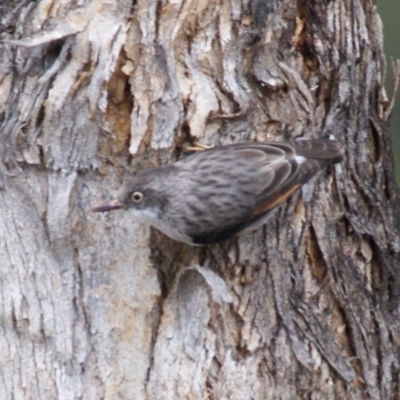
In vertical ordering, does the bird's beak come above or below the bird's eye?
below

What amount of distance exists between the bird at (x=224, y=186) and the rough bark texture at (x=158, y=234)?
0.10 meters

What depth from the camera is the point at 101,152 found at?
3855 millimetres

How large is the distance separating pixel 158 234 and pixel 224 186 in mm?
342

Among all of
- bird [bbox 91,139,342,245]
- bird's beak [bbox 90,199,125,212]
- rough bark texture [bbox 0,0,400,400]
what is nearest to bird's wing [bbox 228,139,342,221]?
bird [bbox 91,139,342,245]

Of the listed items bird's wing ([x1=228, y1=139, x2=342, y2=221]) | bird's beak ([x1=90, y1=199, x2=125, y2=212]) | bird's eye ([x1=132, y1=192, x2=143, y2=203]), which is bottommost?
bird's beak ([x1=90, y1=199, x2=125, y2=212])

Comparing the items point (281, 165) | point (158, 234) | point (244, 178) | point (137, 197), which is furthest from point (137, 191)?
point (281, 165)

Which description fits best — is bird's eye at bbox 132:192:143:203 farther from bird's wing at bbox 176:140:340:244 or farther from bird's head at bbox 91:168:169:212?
bird's wing at bbox 176:140:340:244

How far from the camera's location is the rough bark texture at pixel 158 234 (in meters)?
3.80

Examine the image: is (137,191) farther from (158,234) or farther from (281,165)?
(281,165)

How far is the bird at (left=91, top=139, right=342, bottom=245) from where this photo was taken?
3818 millimetres

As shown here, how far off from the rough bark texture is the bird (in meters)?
0.10

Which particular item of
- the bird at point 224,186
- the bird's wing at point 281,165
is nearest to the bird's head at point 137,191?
the bird at point 224,186

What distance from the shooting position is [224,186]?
389cm

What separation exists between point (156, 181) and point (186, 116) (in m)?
0.28
